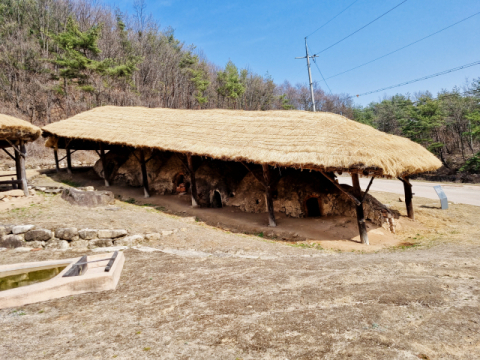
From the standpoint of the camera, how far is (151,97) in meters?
34.6

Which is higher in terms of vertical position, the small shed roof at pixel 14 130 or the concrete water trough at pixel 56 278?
the small shed roof at pixel 14 130

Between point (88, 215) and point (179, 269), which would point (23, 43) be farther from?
point (179, 269)

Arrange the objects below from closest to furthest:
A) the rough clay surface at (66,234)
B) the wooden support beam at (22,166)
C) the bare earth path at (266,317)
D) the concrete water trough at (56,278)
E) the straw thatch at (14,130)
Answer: the bare earth path at (266,317) → the concrete water trough at (56,278) → the rough clay surface at (66,234) → the straw thatch at (14,130) → the wooden support beam at (22,166)

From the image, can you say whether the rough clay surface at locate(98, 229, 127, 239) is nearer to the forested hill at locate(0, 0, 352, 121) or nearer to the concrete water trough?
the concrete water trough

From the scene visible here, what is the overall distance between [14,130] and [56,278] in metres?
8.30

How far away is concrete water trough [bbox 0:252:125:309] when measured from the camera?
4312mm

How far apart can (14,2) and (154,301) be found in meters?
38.7

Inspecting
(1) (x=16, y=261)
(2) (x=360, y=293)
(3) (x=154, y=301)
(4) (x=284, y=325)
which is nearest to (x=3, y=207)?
(1) (x=16, y=261)

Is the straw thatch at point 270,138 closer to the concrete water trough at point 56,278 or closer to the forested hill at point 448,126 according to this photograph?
the concrete water trough at point 56,278

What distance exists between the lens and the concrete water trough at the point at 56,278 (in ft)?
14.1

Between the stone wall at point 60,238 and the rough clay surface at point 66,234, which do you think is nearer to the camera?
the stone wall at point 60,238

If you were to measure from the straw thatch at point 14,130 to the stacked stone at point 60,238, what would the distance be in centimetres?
453

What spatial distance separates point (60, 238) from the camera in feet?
25.0

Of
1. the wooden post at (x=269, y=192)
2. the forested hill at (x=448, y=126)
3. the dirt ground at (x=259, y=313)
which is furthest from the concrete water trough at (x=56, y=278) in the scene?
the forested hill at (x=448, y=126)
